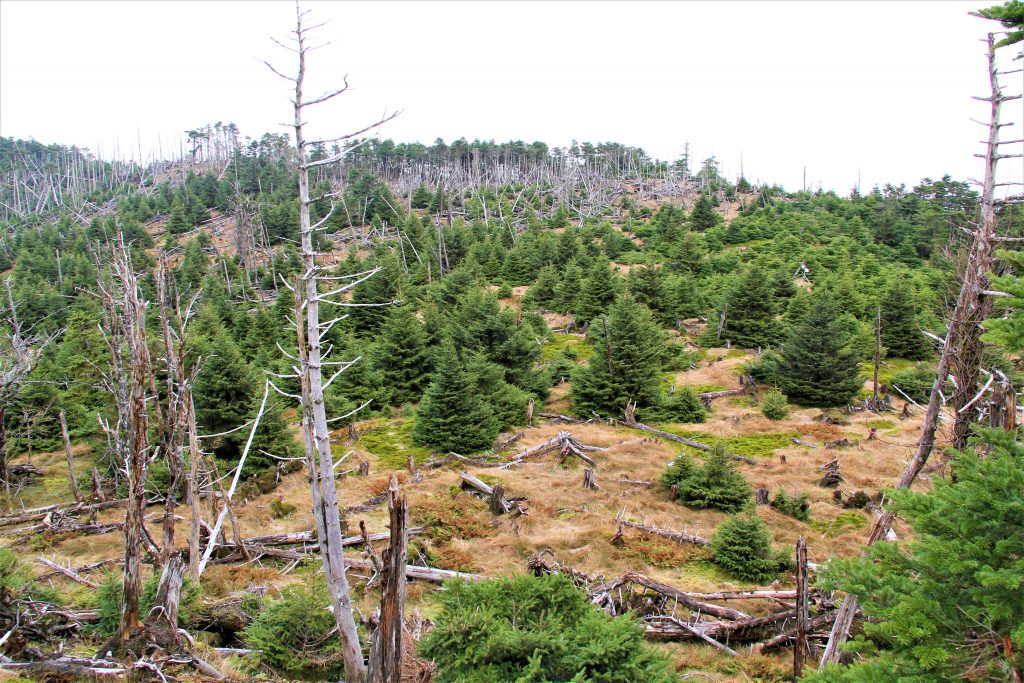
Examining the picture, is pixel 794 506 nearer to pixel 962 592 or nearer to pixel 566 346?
pixel 962 592

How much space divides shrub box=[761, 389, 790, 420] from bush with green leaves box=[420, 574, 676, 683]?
1929cm

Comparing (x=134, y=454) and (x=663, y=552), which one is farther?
(x=663, y=552)

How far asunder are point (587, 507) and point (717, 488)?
3.32 meters

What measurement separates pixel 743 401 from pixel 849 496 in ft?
34.1

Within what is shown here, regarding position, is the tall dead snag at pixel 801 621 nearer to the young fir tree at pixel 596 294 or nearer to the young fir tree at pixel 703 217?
the young fir tree at pixel 596 294

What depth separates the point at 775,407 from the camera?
23.7 m

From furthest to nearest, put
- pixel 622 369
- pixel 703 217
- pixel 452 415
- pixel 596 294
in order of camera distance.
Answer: pixel 703 217, pixel 596 294, pixel 622 369, pixel 452 415

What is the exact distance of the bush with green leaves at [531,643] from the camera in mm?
5828

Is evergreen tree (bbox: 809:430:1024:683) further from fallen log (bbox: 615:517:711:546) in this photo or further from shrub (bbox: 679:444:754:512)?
shrub (bbox: 679:444:754:512)

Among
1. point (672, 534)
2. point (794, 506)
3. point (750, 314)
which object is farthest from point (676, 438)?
point (750, 314)

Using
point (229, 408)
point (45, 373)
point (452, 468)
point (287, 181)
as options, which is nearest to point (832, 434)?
point (452, 468)

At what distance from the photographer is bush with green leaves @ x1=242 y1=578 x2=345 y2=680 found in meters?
7.55

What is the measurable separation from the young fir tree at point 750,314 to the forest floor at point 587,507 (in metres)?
8.75

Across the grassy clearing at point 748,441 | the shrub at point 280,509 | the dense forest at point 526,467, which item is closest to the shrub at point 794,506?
the dense forest at point 526,467
